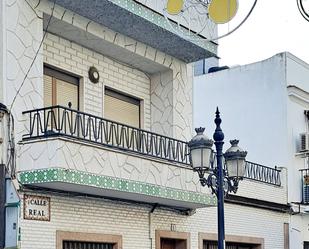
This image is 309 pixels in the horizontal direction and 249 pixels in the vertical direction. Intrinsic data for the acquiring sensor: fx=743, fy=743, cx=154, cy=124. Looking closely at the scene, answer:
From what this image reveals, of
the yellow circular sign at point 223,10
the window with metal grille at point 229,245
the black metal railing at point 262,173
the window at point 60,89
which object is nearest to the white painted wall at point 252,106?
the black metal railing at point 262,173

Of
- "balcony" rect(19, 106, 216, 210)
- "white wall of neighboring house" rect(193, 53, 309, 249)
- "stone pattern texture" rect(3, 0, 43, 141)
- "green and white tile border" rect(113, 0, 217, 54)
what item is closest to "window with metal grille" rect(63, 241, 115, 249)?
"balcony" rect(19, 106, 216, 210)

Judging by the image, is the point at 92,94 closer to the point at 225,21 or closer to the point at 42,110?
the point at 42,110

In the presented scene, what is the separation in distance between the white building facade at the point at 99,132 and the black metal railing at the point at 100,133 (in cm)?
2

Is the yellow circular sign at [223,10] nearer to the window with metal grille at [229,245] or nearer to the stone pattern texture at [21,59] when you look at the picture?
the stone pattern texture at [21,59]

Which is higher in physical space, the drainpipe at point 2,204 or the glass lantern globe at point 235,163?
the glass lantern globe at point 235,163

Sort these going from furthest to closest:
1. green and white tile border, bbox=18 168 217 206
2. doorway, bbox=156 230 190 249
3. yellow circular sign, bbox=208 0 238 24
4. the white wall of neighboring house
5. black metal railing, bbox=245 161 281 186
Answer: the white wall of neighboring house, black metal railing, bbox=245 161 281 186, doorway, bbox=156 230 190 249, green and white tile border, bbox=18 168 217 206, yellow circular sign, bbox=208 0 238 24

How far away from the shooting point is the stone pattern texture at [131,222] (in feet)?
36.6

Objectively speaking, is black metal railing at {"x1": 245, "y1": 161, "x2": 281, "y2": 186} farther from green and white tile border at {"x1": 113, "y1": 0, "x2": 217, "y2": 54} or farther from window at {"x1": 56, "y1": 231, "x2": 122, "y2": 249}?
window at {"x1": 56, "y1": 231, "x2": 122, "y2": 249}

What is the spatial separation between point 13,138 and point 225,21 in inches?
203

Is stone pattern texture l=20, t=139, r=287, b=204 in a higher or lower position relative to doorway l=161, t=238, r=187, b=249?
higher

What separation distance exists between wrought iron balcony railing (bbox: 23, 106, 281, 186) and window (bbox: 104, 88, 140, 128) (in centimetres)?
109

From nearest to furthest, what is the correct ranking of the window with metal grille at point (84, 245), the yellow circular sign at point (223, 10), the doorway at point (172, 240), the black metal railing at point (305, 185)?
the yellow circular sign at point (223, 10), the window with metal grille at point (84, 245), the doorway at point (172, 240), the black metal railing at point (305, 185)

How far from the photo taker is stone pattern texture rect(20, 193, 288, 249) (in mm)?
11156

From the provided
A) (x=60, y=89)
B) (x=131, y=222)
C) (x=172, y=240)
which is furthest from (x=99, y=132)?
(x=172, y=240)
